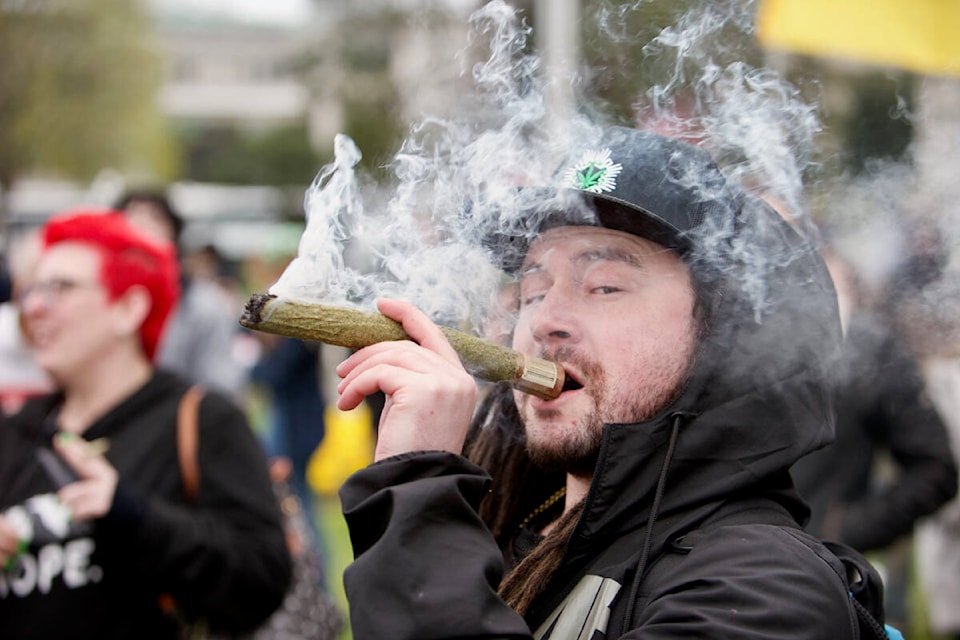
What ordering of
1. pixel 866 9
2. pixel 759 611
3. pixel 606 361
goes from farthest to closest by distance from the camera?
pixel 866 9 < pixel 606 361 < pixel 759 611

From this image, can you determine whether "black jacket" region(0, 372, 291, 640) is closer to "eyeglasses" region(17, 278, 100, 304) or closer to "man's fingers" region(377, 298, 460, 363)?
"eyeglasses" region(17, 278, 100, 304)

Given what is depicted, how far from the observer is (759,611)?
5.10 ft

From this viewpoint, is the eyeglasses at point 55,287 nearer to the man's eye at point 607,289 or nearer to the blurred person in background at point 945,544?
the man's eye at point 607,289

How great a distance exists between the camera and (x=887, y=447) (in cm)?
457

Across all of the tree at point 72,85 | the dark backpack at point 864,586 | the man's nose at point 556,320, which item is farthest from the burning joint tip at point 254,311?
the tree at point 72,85

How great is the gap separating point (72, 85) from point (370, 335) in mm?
30687

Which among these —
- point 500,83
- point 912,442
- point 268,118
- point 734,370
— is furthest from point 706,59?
point 268,118

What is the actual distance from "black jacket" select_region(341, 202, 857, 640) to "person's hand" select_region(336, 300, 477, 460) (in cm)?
4

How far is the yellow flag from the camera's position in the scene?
3584mm

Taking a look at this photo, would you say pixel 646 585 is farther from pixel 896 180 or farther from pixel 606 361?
pixel 896 180

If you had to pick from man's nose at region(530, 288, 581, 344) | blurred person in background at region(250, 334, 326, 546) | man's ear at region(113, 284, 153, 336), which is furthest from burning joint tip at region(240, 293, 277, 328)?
blurred person in background at region(250, 334, 326, 546)

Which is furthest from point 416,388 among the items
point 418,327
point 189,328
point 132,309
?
point 189,328

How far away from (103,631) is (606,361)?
74.8 inches

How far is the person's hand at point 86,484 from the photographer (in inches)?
112
